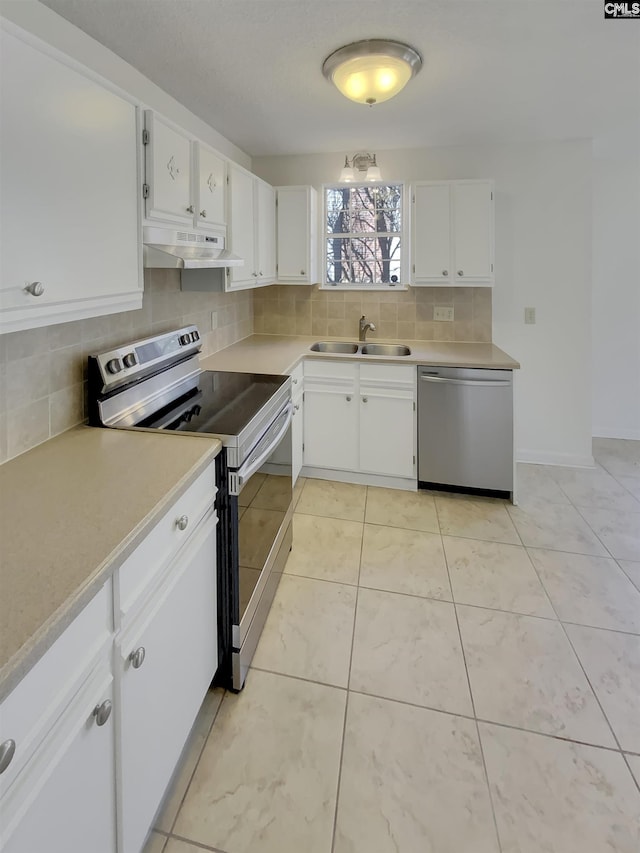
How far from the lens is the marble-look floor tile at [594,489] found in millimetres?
3100

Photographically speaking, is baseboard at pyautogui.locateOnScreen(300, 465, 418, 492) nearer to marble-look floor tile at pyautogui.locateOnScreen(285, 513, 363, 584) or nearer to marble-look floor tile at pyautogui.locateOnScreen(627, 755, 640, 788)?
marble-look floor tile at pyautogui.locateOnScreen(285, 513, 363, 584)

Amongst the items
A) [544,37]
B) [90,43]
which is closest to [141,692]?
[90,43]

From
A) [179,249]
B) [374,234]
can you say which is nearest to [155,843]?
[179,249]

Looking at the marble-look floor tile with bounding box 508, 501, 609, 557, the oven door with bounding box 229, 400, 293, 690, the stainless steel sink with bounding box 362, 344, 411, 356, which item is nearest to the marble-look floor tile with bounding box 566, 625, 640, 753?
the marble-look floor tile with bounding box 508, 501, 609, 557

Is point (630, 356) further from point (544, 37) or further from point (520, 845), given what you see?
point (520, 845)

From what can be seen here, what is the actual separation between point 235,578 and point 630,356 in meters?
4.23

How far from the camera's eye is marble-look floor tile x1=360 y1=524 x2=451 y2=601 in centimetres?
228

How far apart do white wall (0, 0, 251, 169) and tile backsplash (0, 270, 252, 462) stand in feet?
2.62

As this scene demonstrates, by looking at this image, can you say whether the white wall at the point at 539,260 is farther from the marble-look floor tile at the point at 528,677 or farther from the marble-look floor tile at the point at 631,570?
the marble-look floor tile at the point at 528,677

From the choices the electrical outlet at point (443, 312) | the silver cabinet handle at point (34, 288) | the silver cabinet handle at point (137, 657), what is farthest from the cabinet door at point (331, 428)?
the silver cabinet handle at point (137, 657)

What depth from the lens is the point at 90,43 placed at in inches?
75.1

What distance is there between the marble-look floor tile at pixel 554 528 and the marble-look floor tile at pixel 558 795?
127cm

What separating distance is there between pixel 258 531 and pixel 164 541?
2.18 ft

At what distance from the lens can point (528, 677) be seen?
1739mm
